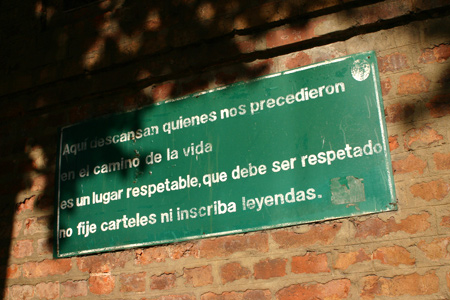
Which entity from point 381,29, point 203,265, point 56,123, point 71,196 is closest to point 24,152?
point 56,123

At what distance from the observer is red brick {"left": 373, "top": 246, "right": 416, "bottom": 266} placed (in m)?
2.45

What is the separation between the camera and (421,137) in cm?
260

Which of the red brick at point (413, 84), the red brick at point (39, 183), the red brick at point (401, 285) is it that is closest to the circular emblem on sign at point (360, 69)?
the red brick at point (413, 84)

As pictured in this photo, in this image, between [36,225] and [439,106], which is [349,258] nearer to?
[439,106]

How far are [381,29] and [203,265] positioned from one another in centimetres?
167

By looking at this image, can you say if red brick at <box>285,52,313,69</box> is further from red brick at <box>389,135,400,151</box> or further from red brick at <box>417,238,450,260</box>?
red brick at <box>417,238,450,260</box>

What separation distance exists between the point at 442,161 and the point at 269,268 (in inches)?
41.1

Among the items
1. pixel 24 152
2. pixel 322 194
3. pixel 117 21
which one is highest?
pixel 117 21

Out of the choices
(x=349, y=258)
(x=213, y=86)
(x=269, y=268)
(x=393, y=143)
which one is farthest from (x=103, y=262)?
(x=393, y=143)

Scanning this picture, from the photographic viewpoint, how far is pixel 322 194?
2.65 m

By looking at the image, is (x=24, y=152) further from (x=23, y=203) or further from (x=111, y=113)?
(x=111, y=113)

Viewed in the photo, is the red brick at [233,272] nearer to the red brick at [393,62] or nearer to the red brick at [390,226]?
the red brick at [390,226]

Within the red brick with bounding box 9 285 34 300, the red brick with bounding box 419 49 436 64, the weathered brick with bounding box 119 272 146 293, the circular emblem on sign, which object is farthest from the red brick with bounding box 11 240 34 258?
the red brick with bounding box 419 49 436 64

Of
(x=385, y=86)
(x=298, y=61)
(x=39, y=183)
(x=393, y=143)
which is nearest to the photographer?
(x=393, y=143)
